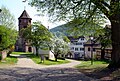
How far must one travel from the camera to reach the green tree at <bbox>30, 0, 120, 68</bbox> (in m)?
20.3

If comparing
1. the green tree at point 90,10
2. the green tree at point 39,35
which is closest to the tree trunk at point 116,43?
the green tree at point 90,10

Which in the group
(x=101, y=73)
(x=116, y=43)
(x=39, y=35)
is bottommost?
(x=101, y=73)

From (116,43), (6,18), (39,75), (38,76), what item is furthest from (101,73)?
(6,18)

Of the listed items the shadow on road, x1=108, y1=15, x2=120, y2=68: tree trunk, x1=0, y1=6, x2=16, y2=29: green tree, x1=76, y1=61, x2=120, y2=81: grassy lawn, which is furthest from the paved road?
x1=0, y1=6, x2=16, y2=29: green tree

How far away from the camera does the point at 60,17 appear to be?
23328 millimetres

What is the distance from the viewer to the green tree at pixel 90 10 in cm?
2027

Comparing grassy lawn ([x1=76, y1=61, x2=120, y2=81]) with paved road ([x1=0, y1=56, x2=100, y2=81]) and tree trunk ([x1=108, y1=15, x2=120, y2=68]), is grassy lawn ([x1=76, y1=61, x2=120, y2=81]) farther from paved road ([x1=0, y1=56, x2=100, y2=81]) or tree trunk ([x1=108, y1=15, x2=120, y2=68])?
tree trunk ([x1=108, y1=15, x2=120, y2=68])

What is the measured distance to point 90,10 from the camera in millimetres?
20891

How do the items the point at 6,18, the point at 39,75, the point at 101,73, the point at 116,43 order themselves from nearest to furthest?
the point at 39,75
the point at 101,73
the point at 116,43
the point at 6,18

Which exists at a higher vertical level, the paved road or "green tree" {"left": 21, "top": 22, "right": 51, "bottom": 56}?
"green tree" {"left": 21, "top": 22, "right": 51, "bottom": 56}

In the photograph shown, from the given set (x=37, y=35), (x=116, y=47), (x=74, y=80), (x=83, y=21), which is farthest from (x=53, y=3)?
(x=37, y=35)

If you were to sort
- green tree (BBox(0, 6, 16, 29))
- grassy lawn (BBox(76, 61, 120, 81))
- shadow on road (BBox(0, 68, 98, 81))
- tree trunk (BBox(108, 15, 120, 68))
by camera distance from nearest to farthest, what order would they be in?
shadow on road (BBox(0, 68, 98, 81)) < grassy lawn (BBox(76, 61, 120, 81)) < tree trunk (BBox(108, 15, 120, 68)) < green tree (BBox(0, 6, 16, 29))

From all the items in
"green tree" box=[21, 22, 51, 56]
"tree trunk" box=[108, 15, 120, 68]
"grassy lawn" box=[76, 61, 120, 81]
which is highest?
"green tree" box=[21, 22, 51, 56]

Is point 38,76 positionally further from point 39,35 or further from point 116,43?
point 39,35
